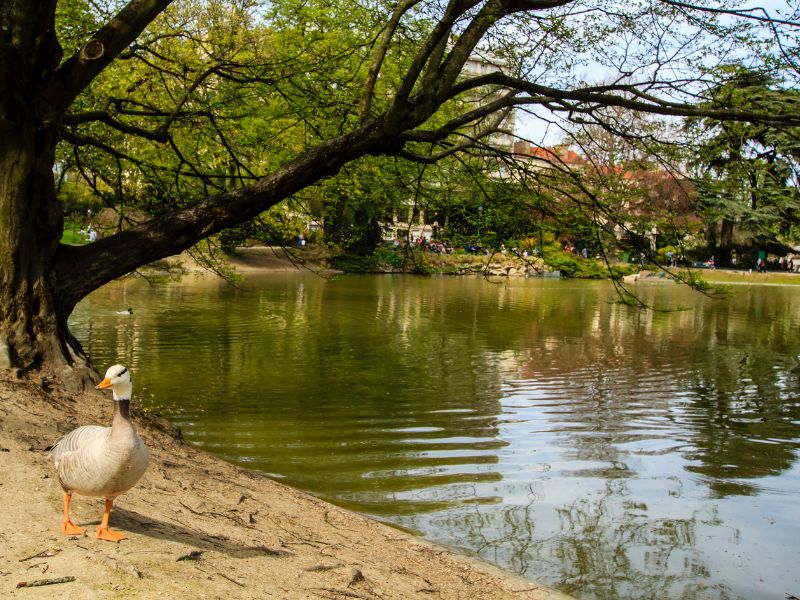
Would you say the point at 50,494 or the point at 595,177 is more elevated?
the point at 595,177

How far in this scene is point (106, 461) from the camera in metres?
4.23

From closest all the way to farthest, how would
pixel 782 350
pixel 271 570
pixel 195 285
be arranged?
pixel 271 570, pixel 782 350, pixel 195 285

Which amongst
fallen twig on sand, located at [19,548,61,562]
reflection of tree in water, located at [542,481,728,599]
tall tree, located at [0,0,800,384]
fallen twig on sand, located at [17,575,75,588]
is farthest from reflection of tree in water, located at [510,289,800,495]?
fallen twig on sand, located at [17,575,75,588]

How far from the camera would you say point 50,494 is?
4.96 m

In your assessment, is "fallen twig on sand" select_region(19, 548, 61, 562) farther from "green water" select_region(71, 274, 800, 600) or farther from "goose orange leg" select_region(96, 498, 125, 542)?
"green water" select_region(71, 274, 800, 600)

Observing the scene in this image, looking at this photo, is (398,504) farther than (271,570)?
Yes

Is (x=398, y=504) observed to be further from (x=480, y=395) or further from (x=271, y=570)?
(x=480, y=395)

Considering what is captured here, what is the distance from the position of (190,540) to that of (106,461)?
93 centimetres

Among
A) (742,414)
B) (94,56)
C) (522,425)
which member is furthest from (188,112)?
(742,414)

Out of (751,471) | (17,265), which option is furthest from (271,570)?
(751,471)

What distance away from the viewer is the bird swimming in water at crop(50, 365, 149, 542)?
426cm

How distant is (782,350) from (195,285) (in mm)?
22275

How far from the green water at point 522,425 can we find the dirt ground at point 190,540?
3.26 ft

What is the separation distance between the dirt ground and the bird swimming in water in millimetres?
198
